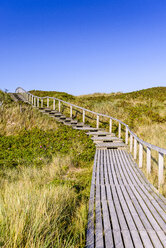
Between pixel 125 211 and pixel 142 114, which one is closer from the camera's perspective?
pixel 125 211

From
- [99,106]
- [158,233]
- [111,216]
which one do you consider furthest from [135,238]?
[99,106]

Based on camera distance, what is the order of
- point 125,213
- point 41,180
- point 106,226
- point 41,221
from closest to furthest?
point 41,221 → point 106,226 → point 125,213 → point 41,180

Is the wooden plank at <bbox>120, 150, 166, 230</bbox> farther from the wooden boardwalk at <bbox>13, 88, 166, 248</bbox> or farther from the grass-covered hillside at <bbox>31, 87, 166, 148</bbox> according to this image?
the grass-covered hillside at <bbox>31, 87, 166, 148</bbox>

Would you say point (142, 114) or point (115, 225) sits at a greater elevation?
point (142, 114)

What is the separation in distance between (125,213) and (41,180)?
331cm

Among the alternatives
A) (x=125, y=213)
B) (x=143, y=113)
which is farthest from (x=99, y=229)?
(x=143, y=113)

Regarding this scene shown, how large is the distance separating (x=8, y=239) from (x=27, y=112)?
13.3 m

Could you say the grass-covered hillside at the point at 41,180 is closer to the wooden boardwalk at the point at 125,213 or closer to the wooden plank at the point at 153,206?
the wooden boardwalk at the point at 125,213

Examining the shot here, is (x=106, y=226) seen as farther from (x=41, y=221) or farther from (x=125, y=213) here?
(x=41, y=221)

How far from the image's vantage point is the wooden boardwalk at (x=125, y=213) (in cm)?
270

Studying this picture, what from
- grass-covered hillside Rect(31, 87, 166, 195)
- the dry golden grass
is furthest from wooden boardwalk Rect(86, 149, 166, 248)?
the dry golden grass

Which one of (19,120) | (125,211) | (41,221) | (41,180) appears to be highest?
(19,120)

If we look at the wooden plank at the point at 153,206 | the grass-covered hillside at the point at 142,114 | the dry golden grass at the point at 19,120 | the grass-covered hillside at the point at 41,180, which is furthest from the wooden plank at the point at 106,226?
the dry golden grass at the point at 19,120

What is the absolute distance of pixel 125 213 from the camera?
3.46 metres
